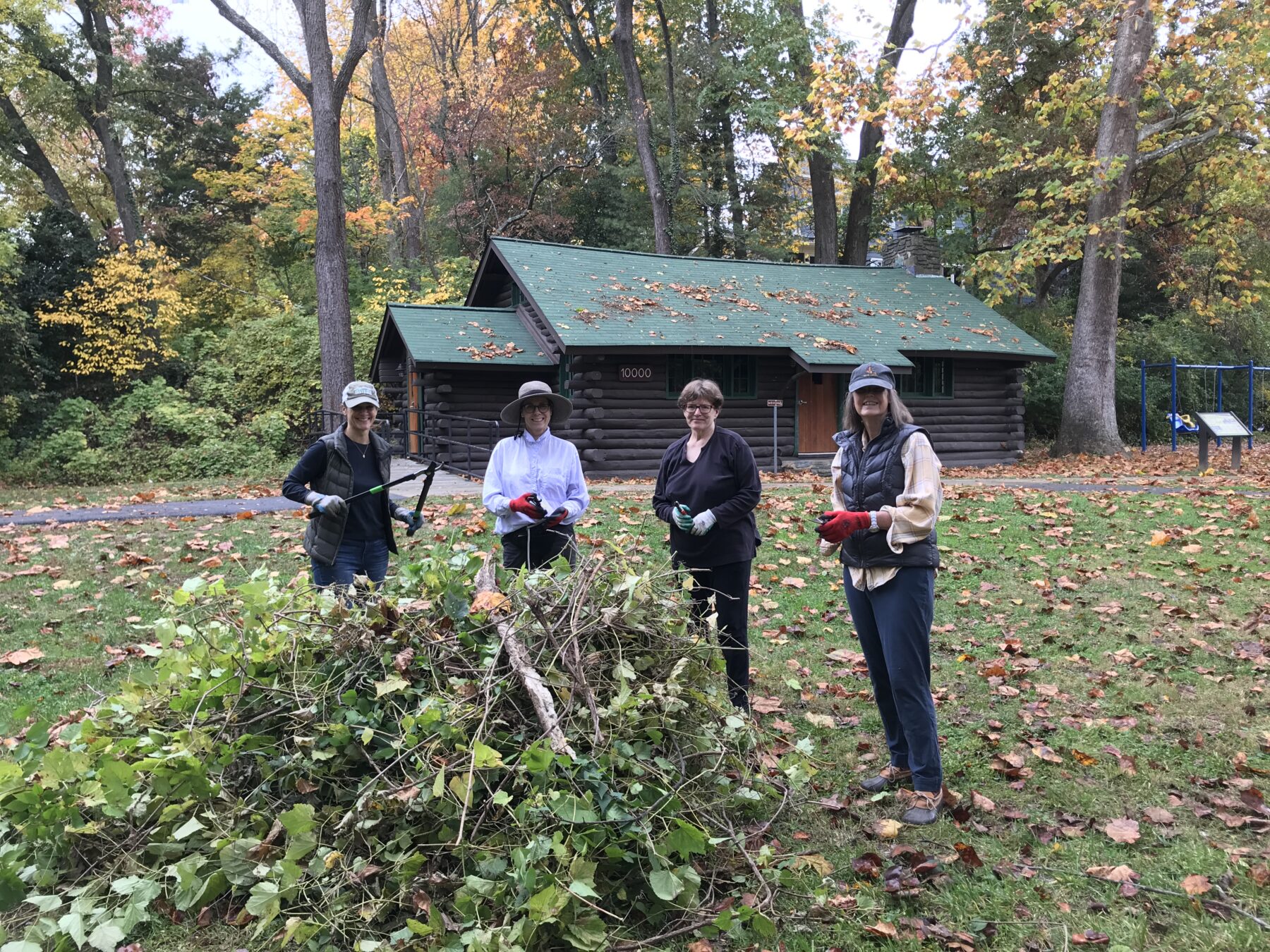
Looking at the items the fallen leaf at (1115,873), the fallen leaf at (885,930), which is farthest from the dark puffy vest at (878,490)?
the fallen leaf at (885,930)

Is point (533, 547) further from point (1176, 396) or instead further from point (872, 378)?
point (1176, 396)

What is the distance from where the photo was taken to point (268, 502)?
12.1 metres

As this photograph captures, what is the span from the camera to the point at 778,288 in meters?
20.3

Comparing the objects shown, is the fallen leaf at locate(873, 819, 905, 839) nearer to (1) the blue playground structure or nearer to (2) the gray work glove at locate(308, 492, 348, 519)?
(2) the gray work glove at locate(308, 492, 348, 519)

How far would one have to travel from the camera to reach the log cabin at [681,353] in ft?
55.1

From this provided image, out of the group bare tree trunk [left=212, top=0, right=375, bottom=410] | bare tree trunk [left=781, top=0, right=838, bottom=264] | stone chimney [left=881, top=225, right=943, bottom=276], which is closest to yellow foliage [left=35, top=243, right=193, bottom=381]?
bare tree trunk [left=212, top=0, right=375, bottom=410]

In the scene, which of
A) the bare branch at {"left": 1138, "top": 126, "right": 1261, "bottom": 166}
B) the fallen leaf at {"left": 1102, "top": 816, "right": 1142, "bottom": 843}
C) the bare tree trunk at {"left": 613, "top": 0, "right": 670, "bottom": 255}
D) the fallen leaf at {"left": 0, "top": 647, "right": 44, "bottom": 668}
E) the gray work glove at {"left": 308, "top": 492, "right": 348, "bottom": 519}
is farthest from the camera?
the bare tree trunk at {"left": 613, "top": 0, "right": 670, "bottom": 255}

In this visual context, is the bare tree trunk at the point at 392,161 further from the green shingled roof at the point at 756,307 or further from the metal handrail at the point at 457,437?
the metal handrail at the point at 457,437

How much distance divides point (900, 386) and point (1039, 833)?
16.6 meters

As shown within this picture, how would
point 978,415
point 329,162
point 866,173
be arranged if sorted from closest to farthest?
point 329,162, point 978,415, point 866,173

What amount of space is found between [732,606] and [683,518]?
1.91ft

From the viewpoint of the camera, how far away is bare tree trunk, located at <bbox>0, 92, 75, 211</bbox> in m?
24.2

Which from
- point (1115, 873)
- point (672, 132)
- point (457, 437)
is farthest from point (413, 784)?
point (672, 132)

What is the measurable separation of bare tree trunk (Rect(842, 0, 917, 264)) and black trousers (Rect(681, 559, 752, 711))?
856 inches
